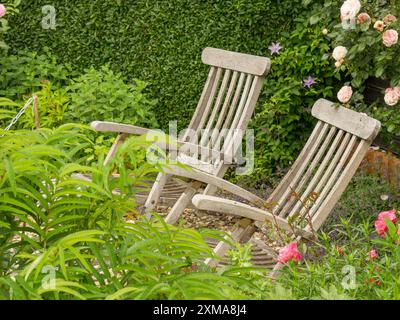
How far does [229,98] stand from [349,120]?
1511 millimetres

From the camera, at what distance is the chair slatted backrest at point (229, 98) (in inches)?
209

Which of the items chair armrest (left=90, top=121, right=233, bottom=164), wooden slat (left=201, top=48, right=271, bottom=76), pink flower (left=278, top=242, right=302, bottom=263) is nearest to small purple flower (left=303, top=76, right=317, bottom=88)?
wooden slat (left=201, top=48, right=271, bottom=76)

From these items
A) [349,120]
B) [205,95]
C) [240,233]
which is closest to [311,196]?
[240,233]

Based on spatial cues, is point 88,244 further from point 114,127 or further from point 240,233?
point 114,127

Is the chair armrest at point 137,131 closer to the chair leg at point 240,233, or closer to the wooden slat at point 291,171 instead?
the wooden slat at point 291,171

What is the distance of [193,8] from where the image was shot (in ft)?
21.8

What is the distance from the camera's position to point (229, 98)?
568 cm

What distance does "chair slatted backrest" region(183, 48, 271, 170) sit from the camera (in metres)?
5.30

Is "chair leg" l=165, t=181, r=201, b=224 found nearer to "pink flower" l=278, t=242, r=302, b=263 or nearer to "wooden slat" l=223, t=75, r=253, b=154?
"wooden slat" l=223, t=75, r=253, b=154

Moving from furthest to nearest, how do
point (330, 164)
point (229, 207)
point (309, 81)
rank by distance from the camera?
point (309, 81), point (330, 164), point (229, 207)

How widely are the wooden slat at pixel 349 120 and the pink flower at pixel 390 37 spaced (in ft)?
2.91

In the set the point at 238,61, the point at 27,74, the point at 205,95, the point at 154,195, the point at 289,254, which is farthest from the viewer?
the point at 27,74

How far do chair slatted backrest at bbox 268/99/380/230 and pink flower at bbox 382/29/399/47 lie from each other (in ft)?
2.67
